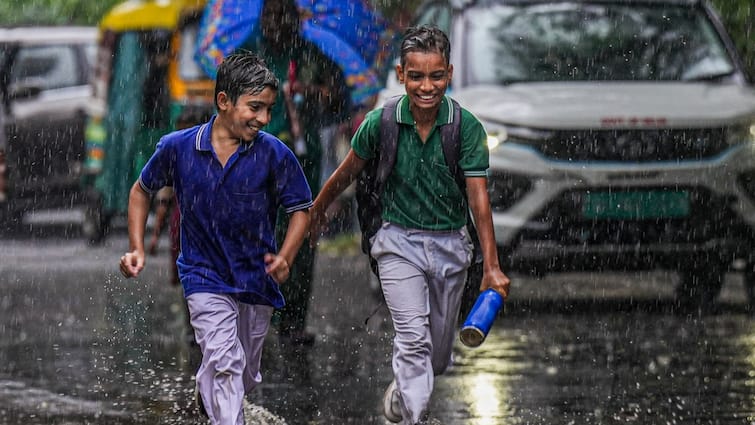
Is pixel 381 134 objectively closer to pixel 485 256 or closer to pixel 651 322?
pixel 485 256

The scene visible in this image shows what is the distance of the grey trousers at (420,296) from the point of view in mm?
6527

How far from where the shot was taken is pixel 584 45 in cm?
1100

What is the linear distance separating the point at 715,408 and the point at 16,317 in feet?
15.5

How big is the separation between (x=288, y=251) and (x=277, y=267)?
4.0 inches

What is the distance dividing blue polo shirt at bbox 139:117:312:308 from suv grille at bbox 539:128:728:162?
4121 mm

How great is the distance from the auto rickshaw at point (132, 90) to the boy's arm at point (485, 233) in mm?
8883

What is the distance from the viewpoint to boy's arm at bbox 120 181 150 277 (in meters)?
5.95

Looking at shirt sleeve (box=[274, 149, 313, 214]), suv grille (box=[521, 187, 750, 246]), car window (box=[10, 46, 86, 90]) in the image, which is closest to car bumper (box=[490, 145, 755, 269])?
suv grille (box=[521, 187, 750, 246])

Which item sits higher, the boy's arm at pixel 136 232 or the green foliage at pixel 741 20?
the boy's arm at pixel 136 232

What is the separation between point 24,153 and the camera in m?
19.3

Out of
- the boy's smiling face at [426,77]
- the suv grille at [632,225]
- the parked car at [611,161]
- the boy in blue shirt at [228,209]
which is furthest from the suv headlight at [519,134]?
the boy in blue shirt at [228,209]

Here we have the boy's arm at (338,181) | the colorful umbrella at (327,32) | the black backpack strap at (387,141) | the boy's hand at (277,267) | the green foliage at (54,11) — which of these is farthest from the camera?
the green foliage at (54,11)

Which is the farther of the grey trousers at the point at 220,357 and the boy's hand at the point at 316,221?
the boy's hand at the point at 316,221

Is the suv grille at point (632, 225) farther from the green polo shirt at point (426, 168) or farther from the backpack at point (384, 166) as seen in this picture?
the green polo shirt at point (426, 168)
